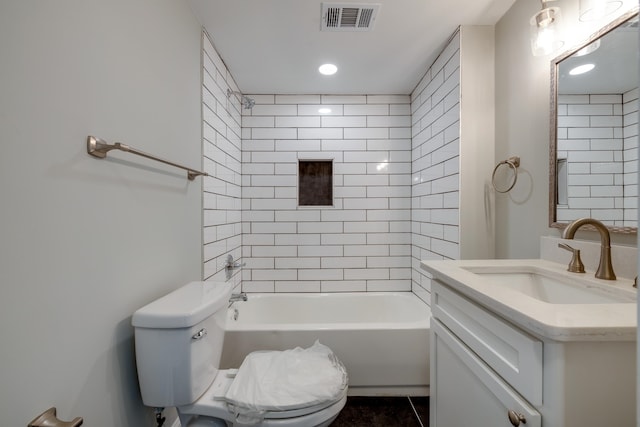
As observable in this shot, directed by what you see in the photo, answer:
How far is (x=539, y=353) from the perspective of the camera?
1.92 feet

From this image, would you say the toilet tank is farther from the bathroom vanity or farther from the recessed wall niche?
the recessed wall niche

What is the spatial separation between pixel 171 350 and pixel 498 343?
3.38 ft

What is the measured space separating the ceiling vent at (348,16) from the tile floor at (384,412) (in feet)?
7.50

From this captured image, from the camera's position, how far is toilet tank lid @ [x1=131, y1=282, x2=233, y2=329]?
924 mm

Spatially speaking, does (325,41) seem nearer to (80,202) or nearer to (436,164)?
(436,164)

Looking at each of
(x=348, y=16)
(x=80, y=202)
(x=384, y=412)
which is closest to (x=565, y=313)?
(x=80, y=202)

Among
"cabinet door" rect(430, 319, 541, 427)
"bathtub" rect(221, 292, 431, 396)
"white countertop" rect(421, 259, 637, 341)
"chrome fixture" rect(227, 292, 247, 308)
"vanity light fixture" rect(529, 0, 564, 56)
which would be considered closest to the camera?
"white countertop" rect(421, 259, 637, 341)

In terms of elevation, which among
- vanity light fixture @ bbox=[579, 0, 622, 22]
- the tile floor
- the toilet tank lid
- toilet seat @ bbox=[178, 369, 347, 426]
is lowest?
the tile floor

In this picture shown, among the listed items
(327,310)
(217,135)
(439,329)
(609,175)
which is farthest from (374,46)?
(327,310)

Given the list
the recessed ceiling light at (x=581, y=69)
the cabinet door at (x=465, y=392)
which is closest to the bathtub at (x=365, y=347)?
the cabinet door at (x=465, y=392)

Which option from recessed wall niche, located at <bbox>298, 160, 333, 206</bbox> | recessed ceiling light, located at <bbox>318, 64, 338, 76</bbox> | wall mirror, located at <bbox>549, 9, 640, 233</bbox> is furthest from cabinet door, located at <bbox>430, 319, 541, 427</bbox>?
recessed ceiling light, located at <bbox>318, 64, 338, 76</bbox>

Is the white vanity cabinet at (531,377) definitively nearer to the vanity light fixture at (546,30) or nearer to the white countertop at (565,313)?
the white countertop at (565,313)

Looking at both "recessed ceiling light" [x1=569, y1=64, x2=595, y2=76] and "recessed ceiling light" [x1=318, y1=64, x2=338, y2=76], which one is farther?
"recessed ceiling light" [x1=318, y1=64, x2=338, y2=76]

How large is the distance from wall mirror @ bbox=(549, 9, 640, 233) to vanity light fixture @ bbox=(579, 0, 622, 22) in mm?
57
